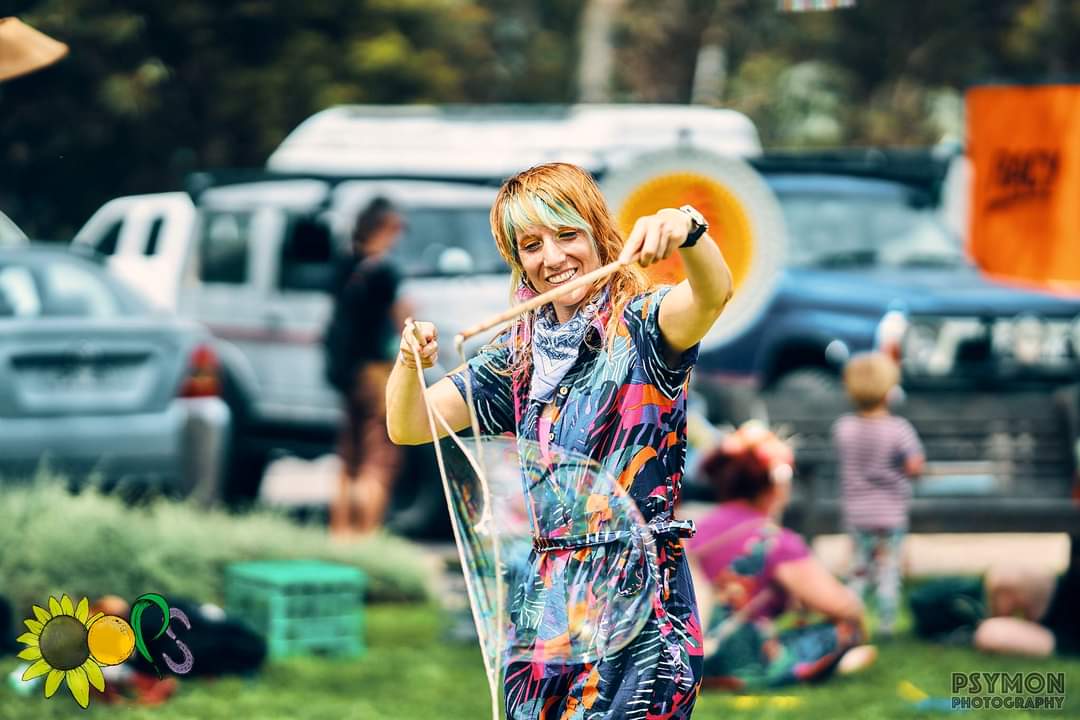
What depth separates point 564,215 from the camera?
2.95 metres

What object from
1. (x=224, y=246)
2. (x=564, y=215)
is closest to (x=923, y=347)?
(x=224, y=246)

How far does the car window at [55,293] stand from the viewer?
24.4 ft

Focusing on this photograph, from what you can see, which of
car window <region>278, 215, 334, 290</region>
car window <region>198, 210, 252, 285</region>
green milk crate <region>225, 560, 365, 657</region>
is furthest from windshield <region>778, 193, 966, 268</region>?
green milk crate <region>225, 560, 365, 657</region>

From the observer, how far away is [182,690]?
602 centimetres

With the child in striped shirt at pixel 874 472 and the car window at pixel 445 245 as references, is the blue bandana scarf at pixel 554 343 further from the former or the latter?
the car window at pixel 445 245

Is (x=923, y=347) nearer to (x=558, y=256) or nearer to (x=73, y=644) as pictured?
(x=73, y=644)

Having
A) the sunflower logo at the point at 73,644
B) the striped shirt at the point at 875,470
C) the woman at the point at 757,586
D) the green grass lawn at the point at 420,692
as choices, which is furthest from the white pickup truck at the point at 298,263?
the sunflower logo at the point at 73,644

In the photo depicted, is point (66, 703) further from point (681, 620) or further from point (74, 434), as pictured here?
point (681, 620)

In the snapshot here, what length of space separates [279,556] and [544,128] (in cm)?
379

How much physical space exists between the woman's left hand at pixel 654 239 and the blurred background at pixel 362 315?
301 cm

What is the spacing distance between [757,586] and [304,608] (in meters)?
1.78

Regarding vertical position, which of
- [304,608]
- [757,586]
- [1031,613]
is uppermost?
[757,586]

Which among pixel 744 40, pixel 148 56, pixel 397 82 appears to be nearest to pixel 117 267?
pixel 148 56

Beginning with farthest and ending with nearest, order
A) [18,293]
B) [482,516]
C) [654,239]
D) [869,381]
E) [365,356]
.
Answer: [365,356] → [869,381] → [18,293] → [482,516] → [654,239]
